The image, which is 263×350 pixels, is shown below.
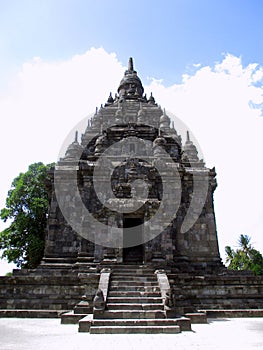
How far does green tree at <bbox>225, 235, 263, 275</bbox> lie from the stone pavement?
28.5 m

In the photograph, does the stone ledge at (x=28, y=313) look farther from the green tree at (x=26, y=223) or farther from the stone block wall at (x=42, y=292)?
the green tree at (x=26, y=223)

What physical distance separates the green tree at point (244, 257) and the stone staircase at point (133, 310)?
25.9m

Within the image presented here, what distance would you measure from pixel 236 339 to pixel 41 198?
19.1m

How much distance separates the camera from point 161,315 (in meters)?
8.41

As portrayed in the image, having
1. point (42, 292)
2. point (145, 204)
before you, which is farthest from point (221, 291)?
point (42, 292)

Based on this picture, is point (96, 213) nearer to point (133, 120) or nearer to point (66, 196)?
point (66, 196)

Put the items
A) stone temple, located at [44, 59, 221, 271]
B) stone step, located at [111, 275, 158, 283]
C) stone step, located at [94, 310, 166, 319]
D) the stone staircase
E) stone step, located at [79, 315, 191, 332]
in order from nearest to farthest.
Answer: the stone staircase, stone step, located at [79, 315, 191, 332], stone step, located at [94, 310, 166, 319], stone step, located at [111, 275, 158, 283], stone temple, located at [44, 59, 221, 271]

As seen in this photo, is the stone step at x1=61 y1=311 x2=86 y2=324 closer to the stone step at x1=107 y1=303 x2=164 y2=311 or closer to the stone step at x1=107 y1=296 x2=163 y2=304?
the stone step at x1=107 y1=303 x2=164 y2=311

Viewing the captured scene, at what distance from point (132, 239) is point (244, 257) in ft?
87.3

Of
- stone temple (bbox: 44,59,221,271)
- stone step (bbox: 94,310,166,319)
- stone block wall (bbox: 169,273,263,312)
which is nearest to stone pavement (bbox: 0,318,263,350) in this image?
stone step (bbox: 94,310,166,319)

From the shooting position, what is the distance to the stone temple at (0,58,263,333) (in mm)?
9445

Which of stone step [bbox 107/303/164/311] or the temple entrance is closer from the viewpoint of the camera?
stone step [bbox 107/303/164/311]

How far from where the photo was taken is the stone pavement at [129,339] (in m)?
5.70

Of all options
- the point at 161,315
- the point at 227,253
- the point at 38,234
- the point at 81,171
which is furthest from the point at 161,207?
the point at 227,253
